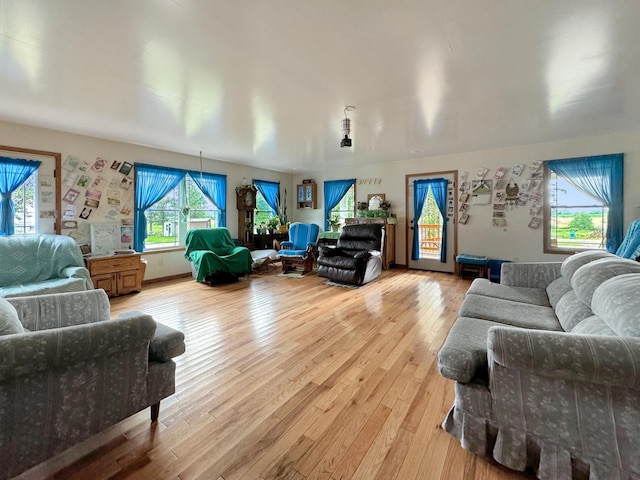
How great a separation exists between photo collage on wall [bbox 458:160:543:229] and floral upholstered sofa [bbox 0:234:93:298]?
6.10 m

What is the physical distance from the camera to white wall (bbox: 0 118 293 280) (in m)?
3.73

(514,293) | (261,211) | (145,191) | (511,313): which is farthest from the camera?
(261,211)

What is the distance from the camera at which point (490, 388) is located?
1.29m

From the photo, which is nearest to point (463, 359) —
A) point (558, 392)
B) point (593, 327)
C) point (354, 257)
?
point (558, 392)

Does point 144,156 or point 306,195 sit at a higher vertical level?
point 144,156

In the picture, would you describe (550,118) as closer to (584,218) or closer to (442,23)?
(584,218)

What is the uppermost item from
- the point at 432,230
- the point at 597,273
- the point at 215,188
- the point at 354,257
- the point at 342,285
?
the point at 215,188

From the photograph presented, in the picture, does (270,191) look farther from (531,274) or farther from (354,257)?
(531,274)

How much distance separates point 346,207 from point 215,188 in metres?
3.08

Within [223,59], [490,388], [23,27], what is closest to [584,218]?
[490,388]

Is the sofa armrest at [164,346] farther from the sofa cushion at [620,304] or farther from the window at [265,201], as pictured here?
the window at [265,201]

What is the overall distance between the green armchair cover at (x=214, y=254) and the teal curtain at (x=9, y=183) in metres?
2.13

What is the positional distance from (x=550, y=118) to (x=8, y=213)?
690 cm

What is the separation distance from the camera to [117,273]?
4125 mm
